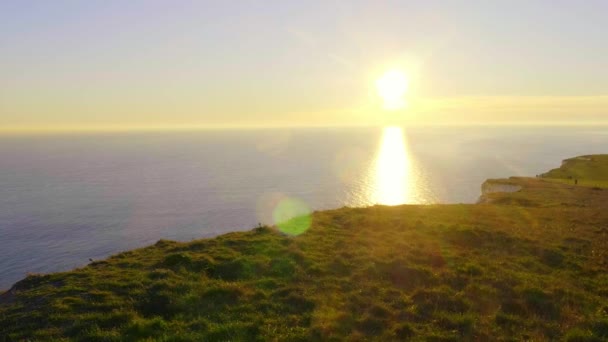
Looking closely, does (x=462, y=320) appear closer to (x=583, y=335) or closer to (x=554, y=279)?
(x=583, y=335)

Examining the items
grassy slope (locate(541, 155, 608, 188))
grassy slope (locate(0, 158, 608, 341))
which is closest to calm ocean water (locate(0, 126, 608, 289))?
grassy slope (locate(541, 155, 608, 188))

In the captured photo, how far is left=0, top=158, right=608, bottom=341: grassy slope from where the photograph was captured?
12953mm

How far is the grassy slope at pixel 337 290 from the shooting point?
1295 cm

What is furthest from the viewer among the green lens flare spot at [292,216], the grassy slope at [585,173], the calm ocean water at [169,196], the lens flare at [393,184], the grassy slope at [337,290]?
the lens flare at [393,184]

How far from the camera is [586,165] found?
97500 mm

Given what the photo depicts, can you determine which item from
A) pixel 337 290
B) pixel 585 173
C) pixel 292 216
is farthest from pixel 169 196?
pixel 585 173

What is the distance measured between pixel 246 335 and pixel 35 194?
132062 millimetres

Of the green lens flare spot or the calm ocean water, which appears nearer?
the green lens flare spot

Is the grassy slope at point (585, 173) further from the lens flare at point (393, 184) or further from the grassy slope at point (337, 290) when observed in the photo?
the grassy slope at point (337, 290)

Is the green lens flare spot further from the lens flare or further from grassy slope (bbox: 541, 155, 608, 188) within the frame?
grassy slope (bbox: 541, 155, 608, 188)

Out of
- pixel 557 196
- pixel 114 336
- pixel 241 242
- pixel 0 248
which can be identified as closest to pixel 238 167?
pixel 0 248

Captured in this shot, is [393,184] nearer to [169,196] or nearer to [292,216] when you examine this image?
[292,216]

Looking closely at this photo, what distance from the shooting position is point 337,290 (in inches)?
658

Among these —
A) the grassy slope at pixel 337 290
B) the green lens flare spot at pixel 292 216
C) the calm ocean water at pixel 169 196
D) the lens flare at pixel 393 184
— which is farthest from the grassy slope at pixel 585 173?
the grassy slope at pixel 337 290
